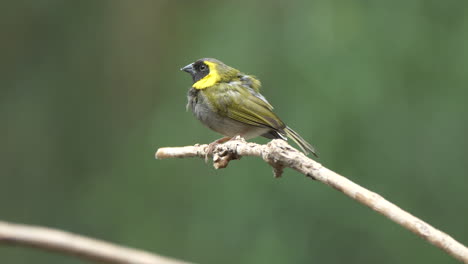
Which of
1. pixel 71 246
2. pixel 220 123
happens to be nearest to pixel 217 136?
pixel 220 123

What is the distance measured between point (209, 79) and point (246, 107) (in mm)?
382

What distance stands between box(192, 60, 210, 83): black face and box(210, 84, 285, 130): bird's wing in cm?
30

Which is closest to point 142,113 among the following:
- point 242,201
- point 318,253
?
point 242,201

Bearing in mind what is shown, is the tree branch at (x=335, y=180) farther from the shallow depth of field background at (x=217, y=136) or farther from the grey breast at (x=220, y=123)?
the shallow depth of field background at (x=217, y=136)

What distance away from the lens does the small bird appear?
11.7 ft

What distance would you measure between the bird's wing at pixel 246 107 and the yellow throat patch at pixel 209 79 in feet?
0.29

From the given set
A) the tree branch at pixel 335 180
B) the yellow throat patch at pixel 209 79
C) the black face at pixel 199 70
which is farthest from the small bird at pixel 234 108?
the tree branch at pixel 335 180

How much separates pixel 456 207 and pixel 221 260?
→ 1910mm

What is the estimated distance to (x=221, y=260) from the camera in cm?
545

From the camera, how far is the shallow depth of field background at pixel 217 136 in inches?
195

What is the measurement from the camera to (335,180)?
5.19 feet

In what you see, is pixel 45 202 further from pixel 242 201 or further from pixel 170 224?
pixel 242 201

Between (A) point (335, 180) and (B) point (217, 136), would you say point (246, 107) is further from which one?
(A) point (335, 180)

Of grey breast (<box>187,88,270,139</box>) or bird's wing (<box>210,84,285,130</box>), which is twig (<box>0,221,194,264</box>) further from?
grey breast (<box>187,88,270,139</box>)
